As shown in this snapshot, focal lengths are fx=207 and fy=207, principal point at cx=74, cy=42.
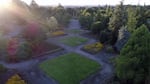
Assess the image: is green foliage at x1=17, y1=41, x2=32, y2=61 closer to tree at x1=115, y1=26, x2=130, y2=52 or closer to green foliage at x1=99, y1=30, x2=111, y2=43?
tree at x1=115, y1=26, x2=130, y2=52

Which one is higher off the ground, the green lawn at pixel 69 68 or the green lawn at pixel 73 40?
the green lawn at pixel 73 40

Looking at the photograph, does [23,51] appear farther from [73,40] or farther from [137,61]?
[137,61]

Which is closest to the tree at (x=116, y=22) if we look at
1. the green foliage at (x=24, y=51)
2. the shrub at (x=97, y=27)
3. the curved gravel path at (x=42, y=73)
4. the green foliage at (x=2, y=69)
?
the shrub at (x=97, y=27)

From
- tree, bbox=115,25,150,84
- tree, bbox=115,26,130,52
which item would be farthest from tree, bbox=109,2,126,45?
tree, bbox=115,25,150,84

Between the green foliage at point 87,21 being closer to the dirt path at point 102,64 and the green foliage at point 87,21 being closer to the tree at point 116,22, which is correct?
the tree at point 116,22

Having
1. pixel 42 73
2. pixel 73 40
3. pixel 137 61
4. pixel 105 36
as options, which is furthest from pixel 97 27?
pixel 137 61
